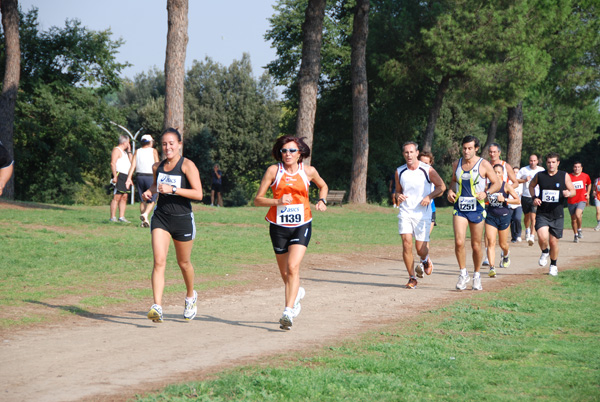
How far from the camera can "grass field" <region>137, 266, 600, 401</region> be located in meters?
5.30

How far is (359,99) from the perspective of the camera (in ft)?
105

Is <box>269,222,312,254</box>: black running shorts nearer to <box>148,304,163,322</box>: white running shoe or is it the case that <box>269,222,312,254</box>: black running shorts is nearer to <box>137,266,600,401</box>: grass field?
<box>137,266,600,401</box>: grass field

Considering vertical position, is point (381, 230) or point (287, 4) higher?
point (287, 4)

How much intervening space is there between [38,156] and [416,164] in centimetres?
3417

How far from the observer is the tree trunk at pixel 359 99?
104 ft

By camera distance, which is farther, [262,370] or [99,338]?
[99,338]

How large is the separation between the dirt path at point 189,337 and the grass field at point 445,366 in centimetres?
44

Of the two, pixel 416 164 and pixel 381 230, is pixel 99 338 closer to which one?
pixel 416 164

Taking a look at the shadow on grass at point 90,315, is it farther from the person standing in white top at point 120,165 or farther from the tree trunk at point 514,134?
the tree trunk at point 514,134

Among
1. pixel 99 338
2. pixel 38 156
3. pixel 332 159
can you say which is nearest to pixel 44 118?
pixel 38 156

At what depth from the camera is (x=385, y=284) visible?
12180 millimetres

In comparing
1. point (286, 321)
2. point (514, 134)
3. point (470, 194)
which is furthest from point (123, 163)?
point (514, 134)

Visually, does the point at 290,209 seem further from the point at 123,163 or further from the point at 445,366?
the point at 123,163

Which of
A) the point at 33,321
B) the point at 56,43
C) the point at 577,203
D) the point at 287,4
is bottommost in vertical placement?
the point at 33,321
